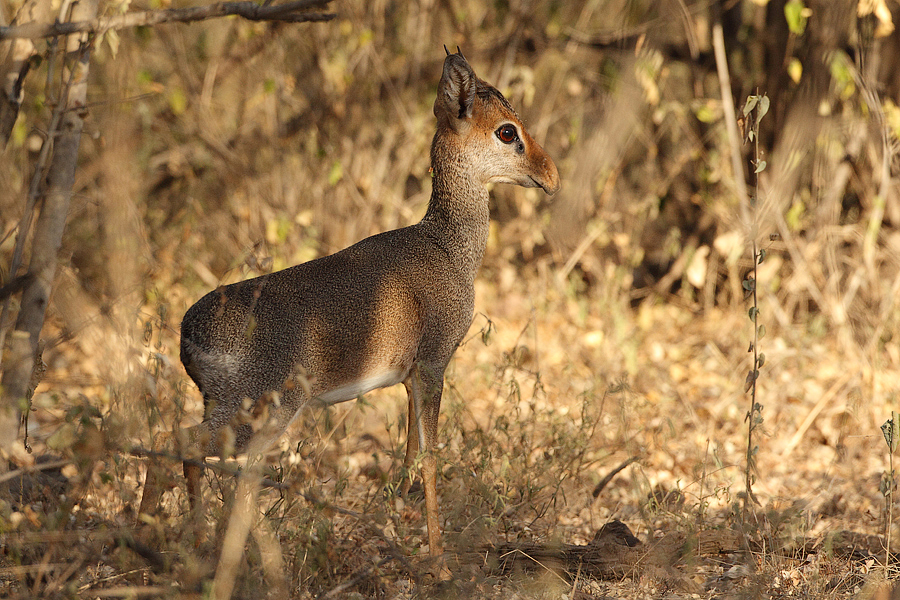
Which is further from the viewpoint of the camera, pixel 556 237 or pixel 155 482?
pixel 556 237

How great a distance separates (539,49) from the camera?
7609mm

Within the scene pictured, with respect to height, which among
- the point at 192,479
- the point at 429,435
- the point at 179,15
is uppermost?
the point at 179,15

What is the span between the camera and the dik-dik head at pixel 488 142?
4.05 meters

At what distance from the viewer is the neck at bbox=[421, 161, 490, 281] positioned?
412 cm

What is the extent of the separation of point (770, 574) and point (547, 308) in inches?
160

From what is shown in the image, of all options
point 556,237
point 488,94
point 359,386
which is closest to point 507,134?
point 488,94

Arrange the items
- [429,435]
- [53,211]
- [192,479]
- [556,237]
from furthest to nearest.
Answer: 1. [556,237]
2. [53,211]
3. [429,435]
4. [192,479]

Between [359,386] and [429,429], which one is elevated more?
[359,386]

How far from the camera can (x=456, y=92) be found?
13.0ft

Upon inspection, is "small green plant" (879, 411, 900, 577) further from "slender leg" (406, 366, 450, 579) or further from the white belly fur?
the white belly fur

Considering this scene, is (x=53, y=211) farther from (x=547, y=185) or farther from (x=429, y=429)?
(x=547, y=185)

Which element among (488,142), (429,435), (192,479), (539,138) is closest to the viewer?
(192,479)

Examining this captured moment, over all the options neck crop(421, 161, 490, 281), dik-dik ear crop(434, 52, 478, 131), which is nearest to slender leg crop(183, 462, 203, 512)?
neck crop(421, 161, 490, 281)

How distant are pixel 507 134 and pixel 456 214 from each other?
0.43 meters
